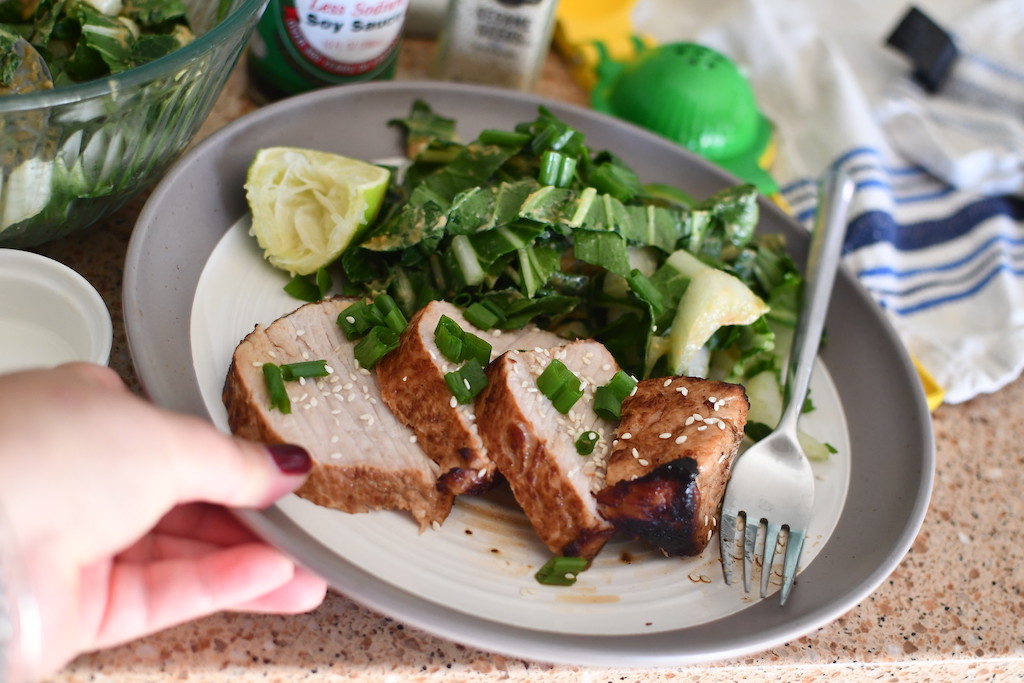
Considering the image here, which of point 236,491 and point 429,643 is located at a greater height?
point 236,491

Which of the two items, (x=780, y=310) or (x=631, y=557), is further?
(x=780, y=310)

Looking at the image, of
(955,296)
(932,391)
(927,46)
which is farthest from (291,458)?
(927,46)

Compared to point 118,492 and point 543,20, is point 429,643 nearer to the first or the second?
point 118,492

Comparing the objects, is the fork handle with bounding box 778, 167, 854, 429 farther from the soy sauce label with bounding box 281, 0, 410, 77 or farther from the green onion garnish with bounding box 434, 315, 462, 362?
the soy sauce label with bounding box 281, 0, 410, 77

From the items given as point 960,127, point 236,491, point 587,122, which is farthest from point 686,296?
point 960,127

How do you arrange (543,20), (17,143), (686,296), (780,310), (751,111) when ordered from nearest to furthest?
(17,143), (686,296), (780,310), (543,20), (751,111)

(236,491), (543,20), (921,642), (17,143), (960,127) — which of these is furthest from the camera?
(960,127)

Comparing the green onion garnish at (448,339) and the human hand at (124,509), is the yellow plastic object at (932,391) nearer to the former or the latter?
the green onion garnish at (448,339)
